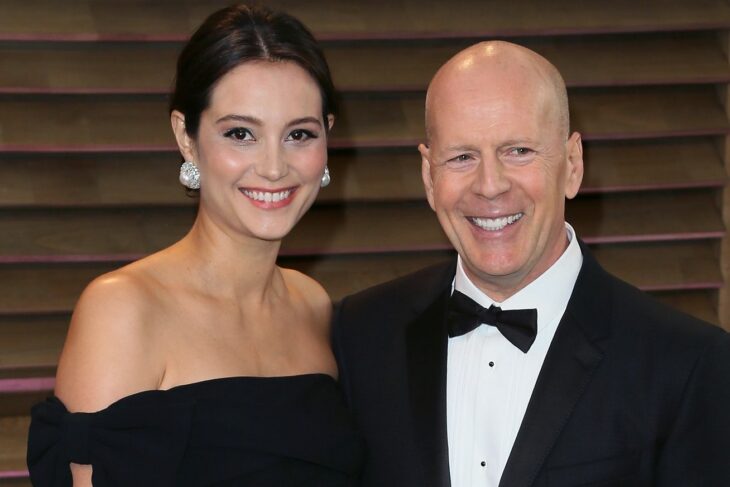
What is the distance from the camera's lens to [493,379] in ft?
7.78

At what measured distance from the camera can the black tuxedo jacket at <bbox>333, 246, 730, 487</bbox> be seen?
7.25ft

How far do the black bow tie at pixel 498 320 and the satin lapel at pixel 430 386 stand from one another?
Result: 0.23 feet

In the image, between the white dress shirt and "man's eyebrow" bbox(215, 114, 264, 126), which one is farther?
"man's eyebrow" bbox(215, 114, 264, 126)

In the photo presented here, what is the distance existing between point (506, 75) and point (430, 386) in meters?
0.64

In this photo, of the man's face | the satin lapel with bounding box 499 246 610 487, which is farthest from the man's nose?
the satin lapel with bounding box 499 246 610 487

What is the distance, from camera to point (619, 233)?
4.08 m

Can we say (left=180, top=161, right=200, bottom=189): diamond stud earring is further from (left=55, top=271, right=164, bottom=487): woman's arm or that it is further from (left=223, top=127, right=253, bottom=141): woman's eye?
(left=55, top=271, right=164, bottom=487): woman's arm

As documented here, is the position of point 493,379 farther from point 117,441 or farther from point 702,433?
point 117,441

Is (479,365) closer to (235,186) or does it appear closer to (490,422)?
(490,422)

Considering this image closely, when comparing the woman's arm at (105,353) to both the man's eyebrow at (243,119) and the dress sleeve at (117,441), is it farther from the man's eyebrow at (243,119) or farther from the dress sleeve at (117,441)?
the man's eyebrow at (243,119)

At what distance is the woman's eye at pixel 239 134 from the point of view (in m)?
2.54

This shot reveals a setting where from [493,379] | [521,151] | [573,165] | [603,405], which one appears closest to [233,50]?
[521,151]

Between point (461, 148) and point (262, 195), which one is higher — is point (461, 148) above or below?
above

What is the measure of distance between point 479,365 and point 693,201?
202 centimetres
